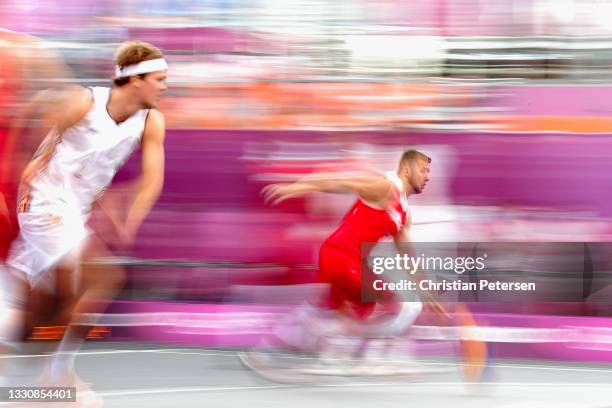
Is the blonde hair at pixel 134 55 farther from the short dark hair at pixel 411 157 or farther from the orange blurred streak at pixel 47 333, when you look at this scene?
the short dark hair at pixel 411 157

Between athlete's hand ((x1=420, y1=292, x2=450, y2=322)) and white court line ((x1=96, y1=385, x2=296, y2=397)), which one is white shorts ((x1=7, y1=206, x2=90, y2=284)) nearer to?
white court line ((x1=96, y1=385, x2=296, y2=397))

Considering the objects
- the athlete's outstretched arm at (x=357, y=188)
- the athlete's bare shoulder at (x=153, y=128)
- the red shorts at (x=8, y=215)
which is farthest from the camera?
the red shorts at (x=8, y=215)

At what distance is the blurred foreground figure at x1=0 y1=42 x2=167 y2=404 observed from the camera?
5.09 meters

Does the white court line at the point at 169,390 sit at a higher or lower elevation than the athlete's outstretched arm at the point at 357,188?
lower

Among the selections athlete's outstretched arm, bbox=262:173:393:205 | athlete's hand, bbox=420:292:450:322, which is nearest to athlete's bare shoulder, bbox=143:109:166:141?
athlete's outstretched arm, bbox=262:173:393:205

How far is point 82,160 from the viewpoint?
514 cm

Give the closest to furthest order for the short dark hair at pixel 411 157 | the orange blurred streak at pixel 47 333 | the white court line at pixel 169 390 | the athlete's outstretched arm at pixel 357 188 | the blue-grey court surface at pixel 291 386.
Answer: the orange blurred streak at pixel 47 333 < the blue-grey court surface at pixel 291 386 < the white court line at pixel 169 390 < the athlete's outstretched arm at pixel 357 188 < the short dark hair at pixel 411 157

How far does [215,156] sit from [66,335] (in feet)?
8.03

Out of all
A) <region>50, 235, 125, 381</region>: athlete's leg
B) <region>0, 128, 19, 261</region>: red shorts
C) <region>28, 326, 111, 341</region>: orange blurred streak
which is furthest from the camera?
<region>0, 128, 19, 261</region>: red shorts

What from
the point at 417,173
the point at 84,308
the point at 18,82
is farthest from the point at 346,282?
the point at 18,82

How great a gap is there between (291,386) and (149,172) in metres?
1.75

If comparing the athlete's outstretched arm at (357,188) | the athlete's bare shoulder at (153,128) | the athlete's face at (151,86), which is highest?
the athlete's face at (151,86)

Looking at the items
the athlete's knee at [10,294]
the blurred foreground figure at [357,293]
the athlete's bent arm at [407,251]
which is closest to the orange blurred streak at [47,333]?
the athlete's knee at [10,294]

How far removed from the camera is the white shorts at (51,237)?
16.7ft
